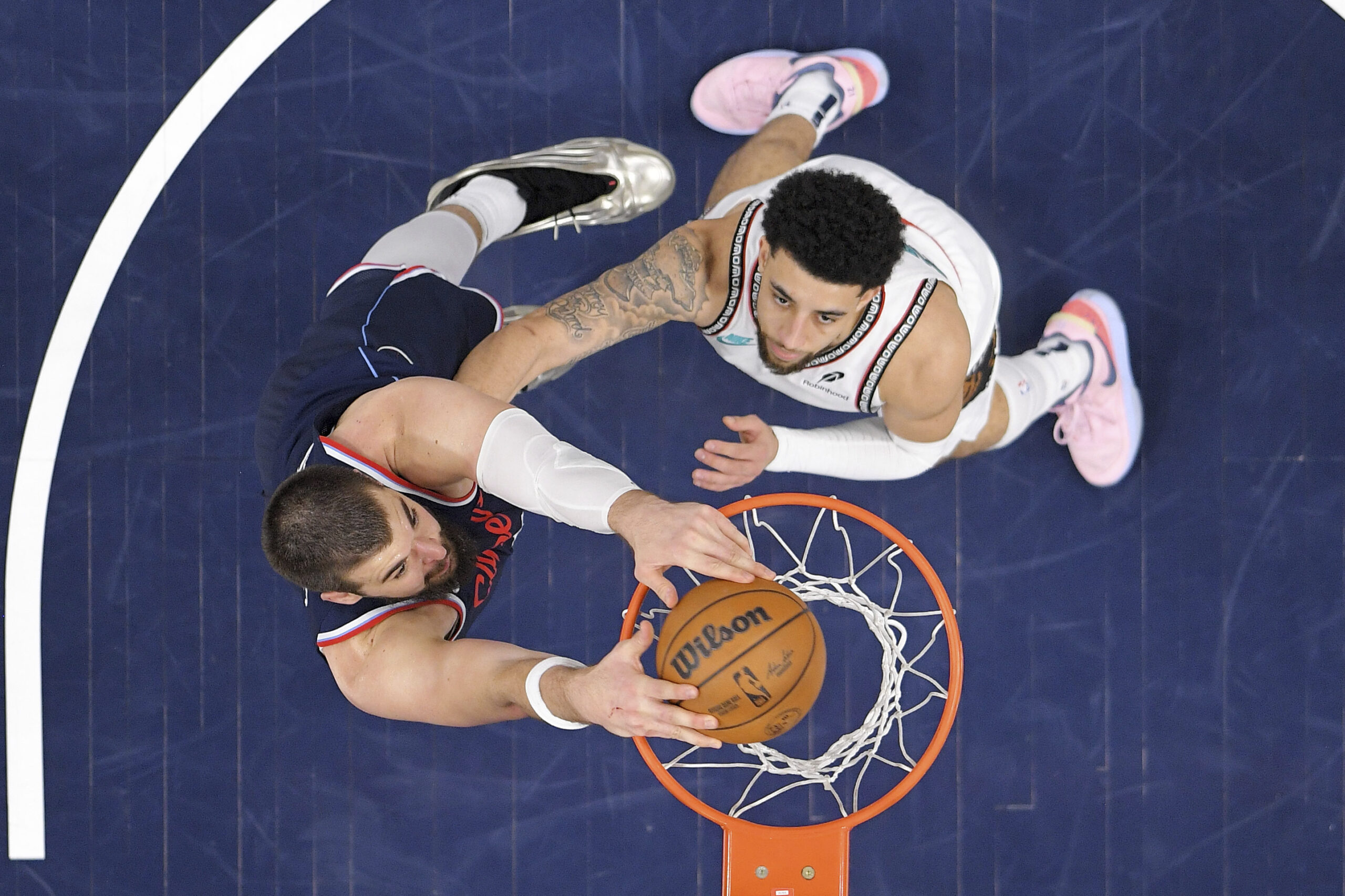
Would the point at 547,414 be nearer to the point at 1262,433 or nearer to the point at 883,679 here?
the point at 883,679

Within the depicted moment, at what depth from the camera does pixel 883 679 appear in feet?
10.4

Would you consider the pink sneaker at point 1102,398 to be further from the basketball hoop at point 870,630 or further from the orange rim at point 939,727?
the orange rim at point 939,727

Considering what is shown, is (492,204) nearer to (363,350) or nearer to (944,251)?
(363,350)

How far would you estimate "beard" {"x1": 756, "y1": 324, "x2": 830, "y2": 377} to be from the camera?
2.45 metres

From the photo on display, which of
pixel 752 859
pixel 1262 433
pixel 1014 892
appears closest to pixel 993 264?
pixel 1262 433

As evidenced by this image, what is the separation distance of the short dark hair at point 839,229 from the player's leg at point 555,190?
1.06 m

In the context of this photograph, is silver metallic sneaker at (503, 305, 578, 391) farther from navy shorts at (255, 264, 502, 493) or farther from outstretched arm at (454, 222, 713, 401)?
outstretched arm at (454, 222, 713, 401)

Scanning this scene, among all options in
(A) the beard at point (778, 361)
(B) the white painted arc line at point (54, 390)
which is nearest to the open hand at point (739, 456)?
(A) the beard at point (778, 361)

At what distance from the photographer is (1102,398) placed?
318 cm

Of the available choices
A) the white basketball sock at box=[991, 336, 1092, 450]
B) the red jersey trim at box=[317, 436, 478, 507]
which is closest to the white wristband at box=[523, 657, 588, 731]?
the red jersey trim at box=[317, 436, 478, 507]

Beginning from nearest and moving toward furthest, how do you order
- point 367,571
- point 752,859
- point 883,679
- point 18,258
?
point 367,571 < point 752,859 < point 883,679 < point 18,258

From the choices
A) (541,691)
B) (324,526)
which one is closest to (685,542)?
(541,691)

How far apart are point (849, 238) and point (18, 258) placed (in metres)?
3.07

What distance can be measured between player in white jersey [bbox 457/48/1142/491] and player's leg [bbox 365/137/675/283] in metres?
0.31
